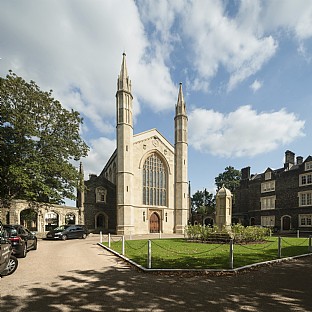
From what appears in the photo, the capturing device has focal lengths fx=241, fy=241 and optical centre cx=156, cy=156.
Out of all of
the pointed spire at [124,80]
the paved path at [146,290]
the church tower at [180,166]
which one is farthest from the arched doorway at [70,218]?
the paved path at [146,290]

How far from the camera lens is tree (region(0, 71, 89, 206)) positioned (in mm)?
18500

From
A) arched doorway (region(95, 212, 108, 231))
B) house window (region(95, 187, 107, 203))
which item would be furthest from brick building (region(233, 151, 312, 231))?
house window (region(95, 187, 107, 203))

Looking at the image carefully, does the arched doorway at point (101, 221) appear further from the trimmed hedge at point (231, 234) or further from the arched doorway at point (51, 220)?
the trimmed hedge at point (231, 234)

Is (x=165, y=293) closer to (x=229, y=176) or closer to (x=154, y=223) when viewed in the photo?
(x=154, y=223)

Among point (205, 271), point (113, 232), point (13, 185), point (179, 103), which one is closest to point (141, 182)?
point (113, 232)

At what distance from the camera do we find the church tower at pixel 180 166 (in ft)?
117

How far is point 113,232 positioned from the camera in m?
32.8

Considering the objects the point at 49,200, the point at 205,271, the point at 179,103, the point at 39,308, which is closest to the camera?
the point at 39,308

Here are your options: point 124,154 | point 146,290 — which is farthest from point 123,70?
point 146,290

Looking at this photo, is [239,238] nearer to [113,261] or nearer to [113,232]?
[113,261]

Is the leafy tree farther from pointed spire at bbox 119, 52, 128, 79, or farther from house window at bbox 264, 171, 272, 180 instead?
pointed spire at bbox 119, 52, 128, 79

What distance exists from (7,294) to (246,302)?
595cm

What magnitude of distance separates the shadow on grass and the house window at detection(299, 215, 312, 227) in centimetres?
2820

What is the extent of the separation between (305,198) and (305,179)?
2617mm
